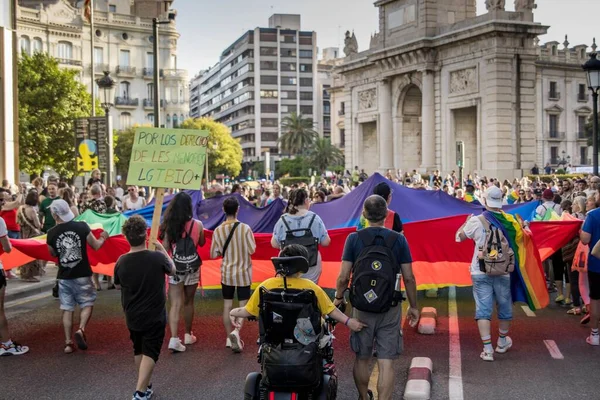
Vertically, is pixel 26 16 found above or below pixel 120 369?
above

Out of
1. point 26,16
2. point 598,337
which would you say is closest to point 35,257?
point 598,337

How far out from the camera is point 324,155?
→ 101125mm

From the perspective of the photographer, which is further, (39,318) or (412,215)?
(412,215)

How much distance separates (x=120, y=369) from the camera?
329 inches

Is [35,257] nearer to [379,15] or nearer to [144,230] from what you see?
[144,230]

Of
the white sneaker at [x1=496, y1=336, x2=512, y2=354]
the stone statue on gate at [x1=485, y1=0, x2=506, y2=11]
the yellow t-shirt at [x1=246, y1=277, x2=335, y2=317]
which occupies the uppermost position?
the stone statue on gate at [x1=485, y1=0, x2=506, y2=11]

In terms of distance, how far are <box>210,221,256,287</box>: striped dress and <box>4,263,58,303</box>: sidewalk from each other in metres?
6.17

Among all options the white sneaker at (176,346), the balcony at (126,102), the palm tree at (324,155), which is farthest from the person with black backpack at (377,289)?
the palm tree at (324,155)

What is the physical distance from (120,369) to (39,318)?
12.5 feet

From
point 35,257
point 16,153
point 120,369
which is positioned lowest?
point 120,369

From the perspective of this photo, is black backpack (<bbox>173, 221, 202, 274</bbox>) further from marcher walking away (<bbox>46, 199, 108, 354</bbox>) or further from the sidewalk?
the sidewalk

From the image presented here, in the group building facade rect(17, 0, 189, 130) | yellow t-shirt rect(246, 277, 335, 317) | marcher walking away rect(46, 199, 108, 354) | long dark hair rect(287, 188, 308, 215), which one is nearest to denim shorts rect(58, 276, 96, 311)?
marcher walking away rect(46, 199, 108, 354)

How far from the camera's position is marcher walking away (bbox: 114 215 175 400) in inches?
269

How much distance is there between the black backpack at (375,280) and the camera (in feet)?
20.0
